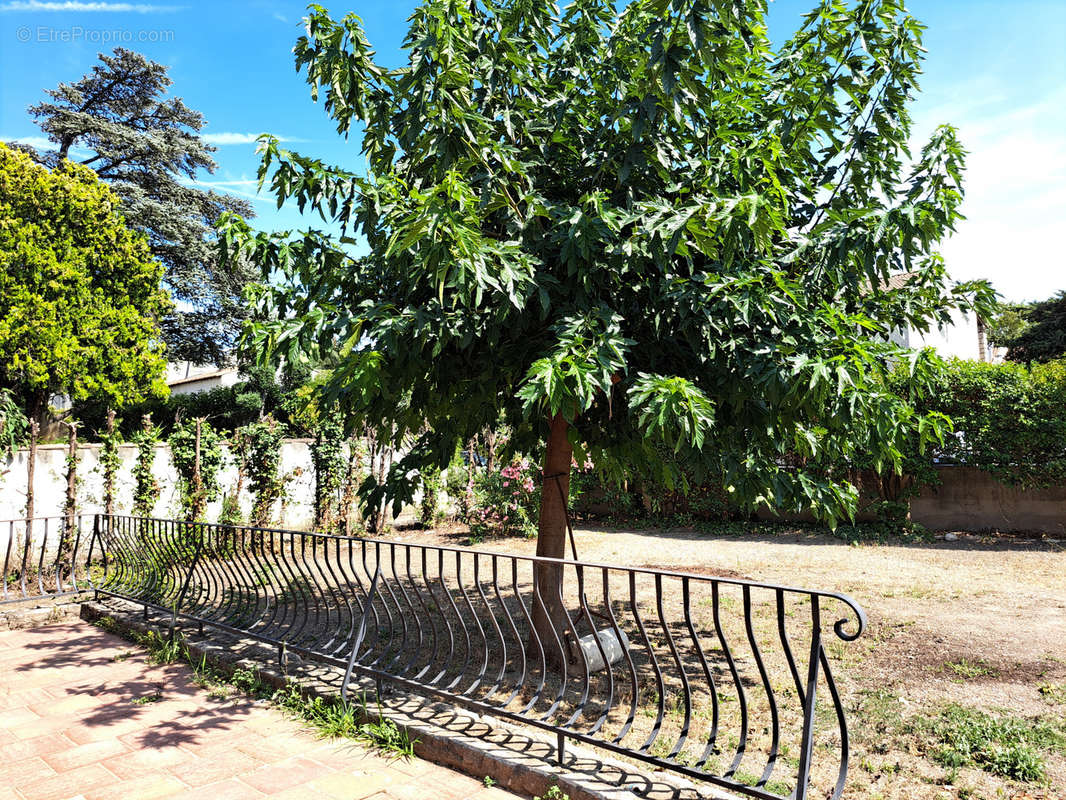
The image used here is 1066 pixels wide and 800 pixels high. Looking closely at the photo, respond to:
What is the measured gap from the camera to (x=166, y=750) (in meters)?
3.62

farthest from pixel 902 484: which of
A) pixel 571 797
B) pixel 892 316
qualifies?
pixel 571 797

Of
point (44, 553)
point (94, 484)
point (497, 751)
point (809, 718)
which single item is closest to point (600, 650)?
point (497, 751)

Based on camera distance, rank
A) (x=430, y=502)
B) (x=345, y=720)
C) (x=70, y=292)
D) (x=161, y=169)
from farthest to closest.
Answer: (x=161, y=169), (x=70, y=292), (x=430, y=502), (x=345, y=720)

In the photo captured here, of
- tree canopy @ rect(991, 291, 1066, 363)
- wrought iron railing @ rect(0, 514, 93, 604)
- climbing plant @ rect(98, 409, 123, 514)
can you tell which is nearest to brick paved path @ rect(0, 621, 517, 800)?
wrought iron railing @ rect(0, 514, 93, 604)

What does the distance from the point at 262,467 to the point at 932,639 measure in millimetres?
9430

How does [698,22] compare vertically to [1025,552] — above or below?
above

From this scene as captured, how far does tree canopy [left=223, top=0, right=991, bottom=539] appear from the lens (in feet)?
9.93

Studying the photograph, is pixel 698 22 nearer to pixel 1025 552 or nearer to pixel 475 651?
pixel 475 651

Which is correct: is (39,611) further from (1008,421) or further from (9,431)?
(1008,421)

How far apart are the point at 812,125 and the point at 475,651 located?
441 centimetres

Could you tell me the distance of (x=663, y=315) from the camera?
3.72 metres

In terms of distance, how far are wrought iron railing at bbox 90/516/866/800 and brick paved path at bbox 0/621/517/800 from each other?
18.6 inches

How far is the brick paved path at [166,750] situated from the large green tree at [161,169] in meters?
16.4

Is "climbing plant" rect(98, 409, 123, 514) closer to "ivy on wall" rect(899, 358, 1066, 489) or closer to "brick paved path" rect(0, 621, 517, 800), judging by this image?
"brick paved path" rect(0, 621, 517, 800)
